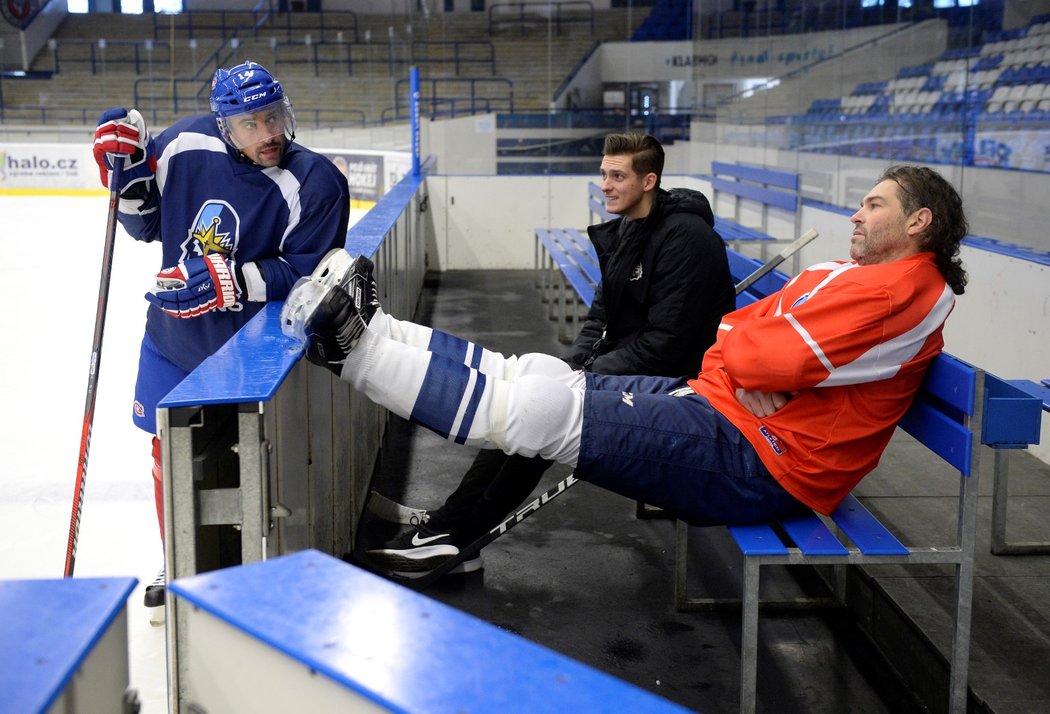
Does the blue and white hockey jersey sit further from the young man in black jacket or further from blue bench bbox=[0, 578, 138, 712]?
blue bench bbox=[0, 578, 138, 712]

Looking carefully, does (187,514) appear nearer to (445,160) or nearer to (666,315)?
(666,315)

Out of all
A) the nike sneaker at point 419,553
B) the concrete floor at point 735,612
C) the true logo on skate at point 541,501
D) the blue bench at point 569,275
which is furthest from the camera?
the blue bench at point 569,275

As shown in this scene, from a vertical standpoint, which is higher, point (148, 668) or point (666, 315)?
point (666, 315)

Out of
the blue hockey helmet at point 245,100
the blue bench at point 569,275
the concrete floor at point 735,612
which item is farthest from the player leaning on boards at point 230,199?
the blue bench at point 569,275

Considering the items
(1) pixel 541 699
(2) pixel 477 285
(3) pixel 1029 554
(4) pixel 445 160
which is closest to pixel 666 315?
(3) pixel 1029 554

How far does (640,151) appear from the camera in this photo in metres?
2.99

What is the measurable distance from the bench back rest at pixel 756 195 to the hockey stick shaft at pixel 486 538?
4.32 m

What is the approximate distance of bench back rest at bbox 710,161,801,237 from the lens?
21.9 feet

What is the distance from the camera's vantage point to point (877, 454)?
2.15m

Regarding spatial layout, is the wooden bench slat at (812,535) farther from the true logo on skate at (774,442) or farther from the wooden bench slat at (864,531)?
the true logo on skate at (774,442)

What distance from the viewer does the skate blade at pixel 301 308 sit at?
2014 mm

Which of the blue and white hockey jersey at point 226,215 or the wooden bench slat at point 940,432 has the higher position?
the blue and white hockey jersey at point 226,215

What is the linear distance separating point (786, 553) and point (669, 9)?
31.7 ft

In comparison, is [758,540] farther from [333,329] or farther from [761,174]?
[761,174]
